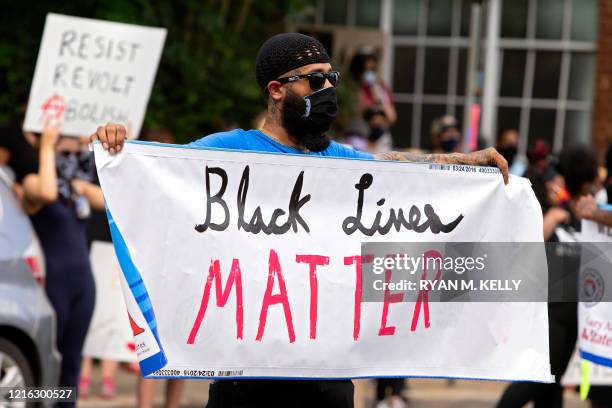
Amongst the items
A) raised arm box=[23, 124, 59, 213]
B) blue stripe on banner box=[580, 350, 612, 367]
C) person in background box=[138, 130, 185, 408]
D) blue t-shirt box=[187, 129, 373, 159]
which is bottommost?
person in background box=[138, 130, 185, 408]

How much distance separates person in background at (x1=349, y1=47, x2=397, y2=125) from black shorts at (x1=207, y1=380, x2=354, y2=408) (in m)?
8.62

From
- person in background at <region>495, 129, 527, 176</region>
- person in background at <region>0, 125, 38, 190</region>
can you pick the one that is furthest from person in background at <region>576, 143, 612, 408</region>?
person in background at <region>495, 129, 527, 176</region>

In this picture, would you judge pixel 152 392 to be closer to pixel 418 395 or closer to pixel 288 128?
pixel 418 395

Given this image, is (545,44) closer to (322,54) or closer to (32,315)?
(32,315)

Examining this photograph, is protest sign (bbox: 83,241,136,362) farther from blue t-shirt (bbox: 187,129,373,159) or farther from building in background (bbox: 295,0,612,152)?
building in background (bbox: 295,0,612,152)

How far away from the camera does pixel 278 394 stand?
4.40 meters

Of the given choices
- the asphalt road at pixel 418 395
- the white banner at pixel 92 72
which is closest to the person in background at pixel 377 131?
the asphalt road at pixel 418 395

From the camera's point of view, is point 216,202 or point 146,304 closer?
point 146,304

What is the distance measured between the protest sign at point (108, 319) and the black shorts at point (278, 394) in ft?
13.2

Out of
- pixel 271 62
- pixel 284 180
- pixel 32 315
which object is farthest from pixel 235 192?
pixel 32 315

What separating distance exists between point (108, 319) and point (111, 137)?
4185 millimetres

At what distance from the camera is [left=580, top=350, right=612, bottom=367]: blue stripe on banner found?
238 inches

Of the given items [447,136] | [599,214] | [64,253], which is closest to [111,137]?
[599,214]

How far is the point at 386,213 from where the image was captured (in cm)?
471
